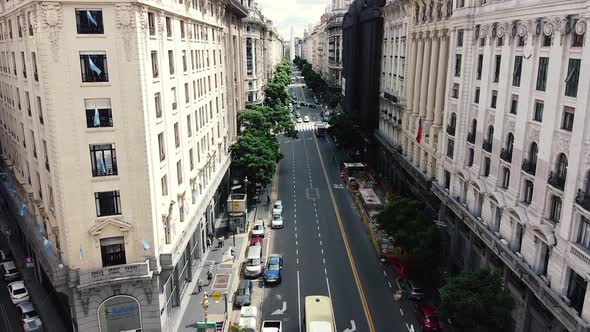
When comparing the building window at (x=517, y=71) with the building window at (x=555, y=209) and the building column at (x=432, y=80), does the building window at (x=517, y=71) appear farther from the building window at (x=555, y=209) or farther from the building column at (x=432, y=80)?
the building column at (x=432, y=80)

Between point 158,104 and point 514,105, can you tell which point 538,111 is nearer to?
point 514,105

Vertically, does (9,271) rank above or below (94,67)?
below

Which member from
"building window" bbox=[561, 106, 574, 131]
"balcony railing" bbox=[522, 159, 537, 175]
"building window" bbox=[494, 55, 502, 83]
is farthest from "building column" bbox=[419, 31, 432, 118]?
"building window" bbox=[561, 106, 574, 131]

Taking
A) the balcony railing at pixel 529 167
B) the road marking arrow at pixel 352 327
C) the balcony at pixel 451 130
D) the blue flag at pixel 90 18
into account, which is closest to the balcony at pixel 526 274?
the balcony railing at pixel 529 167

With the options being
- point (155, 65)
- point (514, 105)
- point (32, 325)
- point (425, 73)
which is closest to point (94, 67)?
point (155, 65)

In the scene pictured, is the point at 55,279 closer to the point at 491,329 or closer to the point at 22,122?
the point at 22,122

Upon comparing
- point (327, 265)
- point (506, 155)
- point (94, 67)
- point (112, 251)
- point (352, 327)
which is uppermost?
point (94, 67)

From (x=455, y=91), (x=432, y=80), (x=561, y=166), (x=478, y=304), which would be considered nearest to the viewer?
(x=561, y=166)
